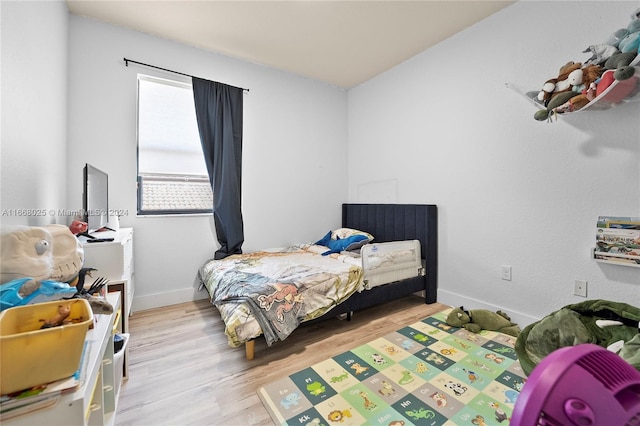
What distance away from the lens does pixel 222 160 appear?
2.96 meters

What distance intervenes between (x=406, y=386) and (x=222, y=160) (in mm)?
2608

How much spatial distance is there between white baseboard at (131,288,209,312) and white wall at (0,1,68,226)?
3.56 feet

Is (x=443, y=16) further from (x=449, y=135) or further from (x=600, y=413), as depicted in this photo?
(x=600, y=413)

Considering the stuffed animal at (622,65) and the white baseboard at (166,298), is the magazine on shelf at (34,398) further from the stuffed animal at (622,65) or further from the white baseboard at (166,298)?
the stuffed animal at (622,65)

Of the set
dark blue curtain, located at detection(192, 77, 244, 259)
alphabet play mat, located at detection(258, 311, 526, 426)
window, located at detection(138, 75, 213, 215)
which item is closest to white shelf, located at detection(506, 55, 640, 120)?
alphabet play mat, located at detection(258, 311, 526, 426)

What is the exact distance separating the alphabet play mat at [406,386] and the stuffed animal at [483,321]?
129 millimetres

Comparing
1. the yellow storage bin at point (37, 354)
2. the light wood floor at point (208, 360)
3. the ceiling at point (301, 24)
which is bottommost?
the light wood floor at point (208, 360)

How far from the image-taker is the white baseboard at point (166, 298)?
261 centimetres

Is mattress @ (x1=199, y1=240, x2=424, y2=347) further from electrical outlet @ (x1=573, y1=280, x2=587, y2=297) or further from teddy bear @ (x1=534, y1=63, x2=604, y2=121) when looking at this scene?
teddy bear @ (x1=534, y1=63, x2=604, y2=121)

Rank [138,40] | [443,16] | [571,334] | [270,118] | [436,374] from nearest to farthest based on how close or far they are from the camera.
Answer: [571,334], [436,374], [443,16], [138,40], [270,118]

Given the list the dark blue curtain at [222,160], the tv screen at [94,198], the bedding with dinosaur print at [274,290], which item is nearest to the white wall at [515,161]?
the bedding with dinosaur print at [274,290]

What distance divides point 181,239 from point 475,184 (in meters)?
2.96

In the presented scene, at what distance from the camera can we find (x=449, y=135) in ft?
8.95

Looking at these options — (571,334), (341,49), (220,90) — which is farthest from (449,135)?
(220,90)
